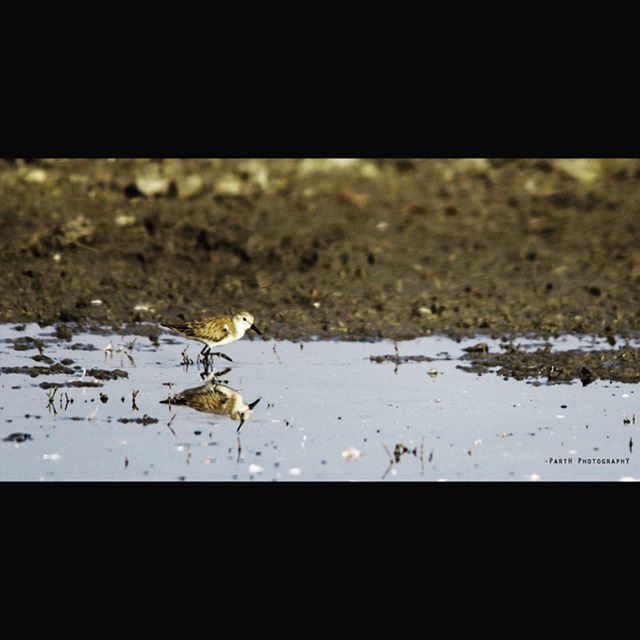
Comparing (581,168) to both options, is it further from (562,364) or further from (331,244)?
(562,364)

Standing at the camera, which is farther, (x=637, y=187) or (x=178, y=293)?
(x=637, y=187)

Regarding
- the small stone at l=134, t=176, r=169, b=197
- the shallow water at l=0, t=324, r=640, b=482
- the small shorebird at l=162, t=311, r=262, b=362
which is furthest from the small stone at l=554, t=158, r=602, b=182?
the small shorebird at l=162, t=311, r=262, b=362

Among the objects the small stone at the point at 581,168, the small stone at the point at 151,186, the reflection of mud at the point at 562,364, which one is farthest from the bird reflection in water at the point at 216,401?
the small stone at the point at 581,168

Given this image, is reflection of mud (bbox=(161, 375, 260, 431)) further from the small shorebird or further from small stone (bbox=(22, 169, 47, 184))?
small stone (bbox=(22, 169, 47, 184))

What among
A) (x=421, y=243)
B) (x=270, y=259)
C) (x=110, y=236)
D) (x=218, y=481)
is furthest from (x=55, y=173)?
(x=218, y=481)

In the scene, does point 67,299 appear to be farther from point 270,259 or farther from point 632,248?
point 632,248

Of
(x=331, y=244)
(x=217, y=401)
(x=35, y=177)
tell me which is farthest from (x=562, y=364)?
(x=35, y=177)

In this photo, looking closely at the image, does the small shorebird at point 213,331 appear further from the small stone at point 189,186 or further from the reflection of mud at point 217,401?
the small stone at point 189,186
